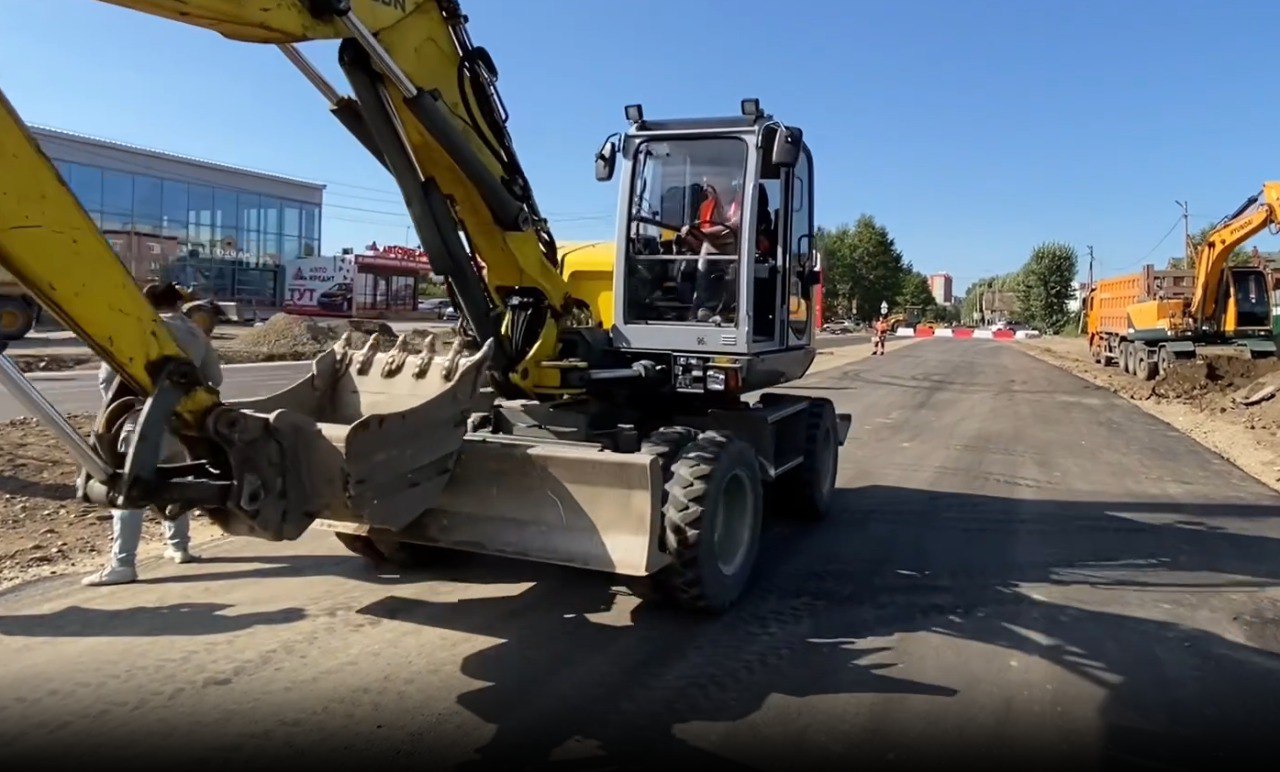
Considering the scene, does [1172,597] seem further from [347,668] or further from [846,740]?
[347,668]

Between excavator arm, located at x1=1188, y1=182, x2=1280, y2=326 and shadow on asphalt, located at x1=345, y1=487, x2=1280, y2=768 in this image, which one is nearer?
shadow on asphalt, located at x1=345, y1=487, x2=1280, y2=768

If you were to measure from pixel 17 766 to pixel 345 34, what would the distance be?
341 cm

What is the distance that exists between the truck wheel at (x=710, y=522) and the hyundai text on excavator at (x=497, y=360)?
15 mm

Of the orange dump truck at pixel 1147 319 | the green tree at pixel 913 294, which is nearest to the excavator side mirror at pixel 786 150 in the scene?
the orange dump truck at pixel 1147 319

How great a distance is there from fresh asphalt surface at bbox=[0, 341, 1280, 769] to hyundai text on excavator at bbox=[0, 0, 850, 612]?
0.50 meters

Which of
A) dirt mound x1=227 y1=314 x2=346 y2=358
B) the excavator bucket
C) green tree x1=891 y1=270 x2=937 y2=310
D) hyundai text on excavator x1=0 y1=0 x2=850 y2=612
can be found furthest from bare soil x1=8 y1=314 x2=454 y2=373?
green tree x1=891 y1=270 x2=937 y2=310

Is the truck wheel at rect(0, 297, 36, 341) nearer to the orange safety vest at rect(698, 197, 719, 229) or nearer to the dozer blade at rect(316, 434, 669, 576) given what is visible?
the orange safety vest at rect(698, 197, 719, 229)

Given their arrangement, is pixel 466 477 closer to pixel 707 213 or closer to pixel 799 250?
pixel 707 213

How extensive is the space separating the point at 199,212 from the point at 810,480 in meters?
44.3

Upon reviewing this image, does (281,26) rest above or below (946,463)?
above

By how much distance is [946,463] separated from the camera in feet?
39.1

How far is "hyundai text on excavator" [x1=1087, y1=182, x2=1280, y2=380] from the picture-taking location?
2280 centimetres

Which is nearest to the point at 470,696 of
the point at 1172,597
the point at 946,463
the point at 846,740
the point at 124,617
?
the point at 846,740

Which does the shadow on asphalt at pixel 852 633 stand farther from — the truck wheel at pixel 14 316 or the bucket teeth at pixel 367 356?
the truck wheel at pixel 14 316
